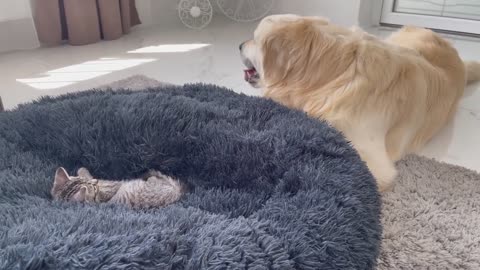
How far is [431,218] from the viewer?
1.20 meters

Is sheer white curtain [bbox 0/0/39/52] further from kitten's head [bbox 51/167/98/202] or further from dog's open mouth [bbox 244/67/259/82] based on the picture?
kitten's head [bbox 51/167/98/202]

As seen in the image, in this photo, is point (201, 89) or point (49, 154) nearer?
point (49, 154)

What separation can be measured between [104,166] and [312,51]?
694 millimetres

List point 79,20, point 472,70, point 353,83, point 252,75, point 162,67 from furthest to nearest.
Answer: point 79,20, point 162,67, point 472,70, point 252,75, point 353,83

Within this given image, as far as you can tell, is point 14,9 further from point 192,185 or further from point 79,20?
point 192,185

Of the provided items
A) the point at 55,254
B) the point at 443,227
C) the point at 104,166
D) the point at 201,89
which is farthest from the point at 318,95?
the point at 55,254

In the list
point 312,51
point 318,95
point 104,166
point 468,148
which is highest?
point 312,51

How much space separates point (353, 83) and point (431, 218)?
435mm

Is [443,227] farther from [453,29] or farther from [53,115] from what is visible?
[453,29]

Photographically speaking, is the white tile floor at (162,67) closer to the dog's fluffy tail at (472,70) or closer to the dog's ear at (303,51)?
the dog's fluffy tail at (472,70)

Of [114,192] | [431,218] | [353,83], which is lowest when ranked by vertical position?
[431,218]

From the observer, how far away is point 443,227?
1169 mm

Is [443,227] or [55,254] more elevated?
[55,254]

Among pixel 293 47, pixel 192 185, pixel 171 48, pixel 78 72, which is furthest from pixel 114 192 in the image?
pixel 171 48
